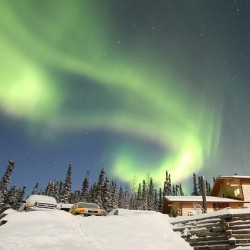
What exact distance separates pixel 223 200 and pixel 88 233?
31.0 metres

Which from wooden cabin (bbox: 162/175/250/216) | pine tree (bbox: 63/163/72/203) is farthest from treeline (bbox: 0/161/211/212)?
wooden cabin (bbox: 162/175/250/216)

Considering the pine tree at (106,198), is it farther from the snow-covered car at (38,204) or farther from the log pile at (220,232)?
the log pile at (220,232)

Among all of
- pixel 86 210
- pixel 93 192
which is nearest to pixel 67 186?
pixel 93 192

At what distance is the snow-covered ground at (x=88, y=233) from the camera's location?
34.6ft

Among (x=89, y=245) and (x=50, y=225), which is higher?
(x=50, y=225)

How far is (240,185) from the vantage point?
41.0 m

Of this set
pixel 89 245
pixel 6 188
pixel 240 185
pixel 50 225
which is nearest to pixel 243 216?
pixel 89 245

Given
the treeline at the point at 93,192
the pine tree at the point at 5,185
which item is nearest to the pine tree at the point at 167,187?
the treeline at the point at 93,192

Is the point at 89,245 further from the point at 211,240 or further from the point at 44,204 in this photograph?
the point at 44,204

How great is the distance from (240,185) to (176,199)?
9797 mm

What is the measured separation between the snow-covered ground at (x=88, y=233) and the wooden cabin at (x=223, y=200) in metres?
20.9

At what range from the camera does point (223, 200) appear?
132 feet

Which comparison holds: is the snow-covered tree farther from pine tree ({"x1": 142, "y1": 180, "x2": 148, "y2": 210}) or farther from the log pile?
the log pile

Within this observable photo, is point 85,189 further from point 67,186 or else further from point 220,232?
point 220,232
